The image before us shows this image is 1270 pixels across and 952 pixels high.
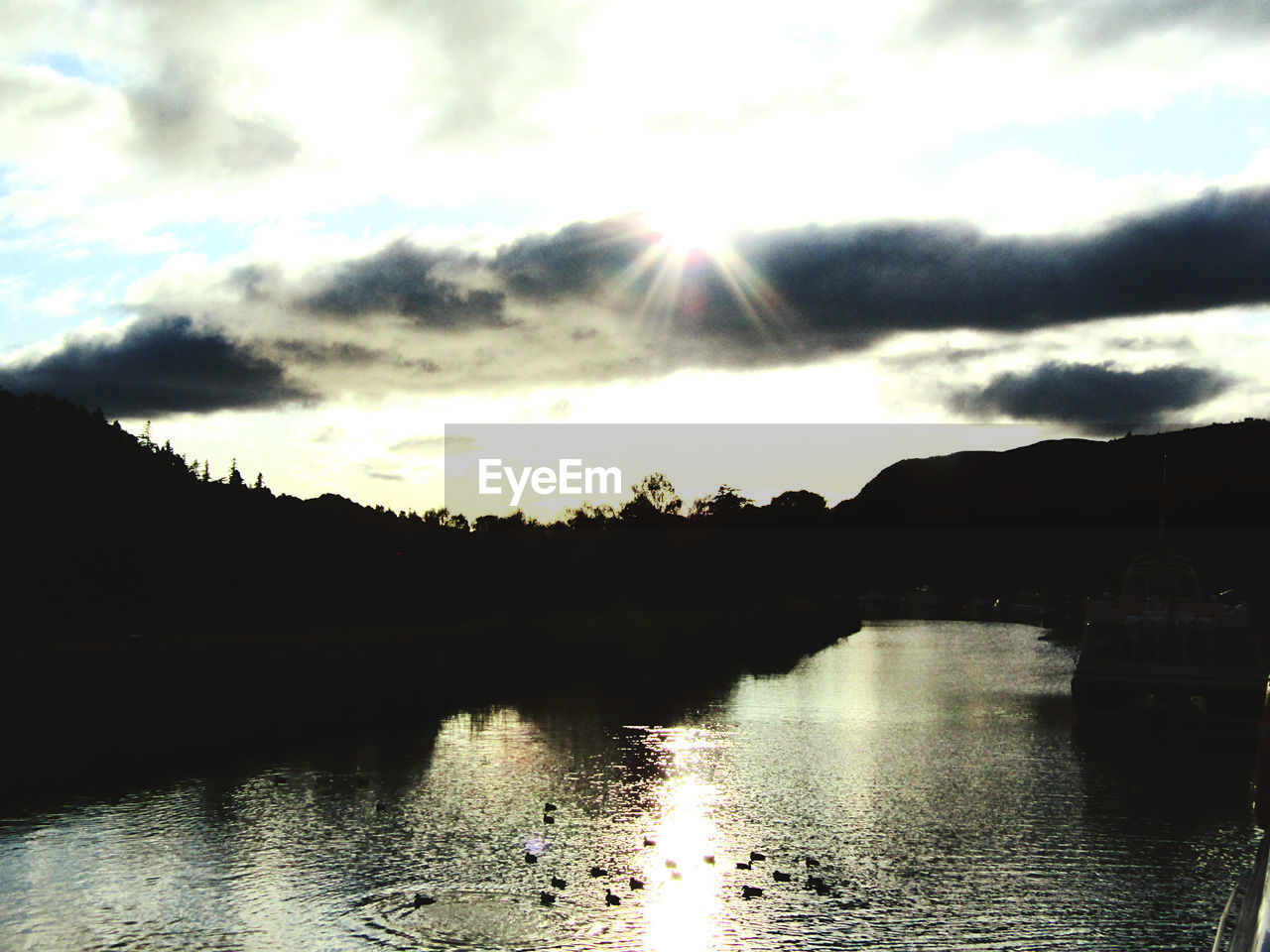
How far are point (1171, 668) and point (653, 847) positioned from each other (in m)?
28.3

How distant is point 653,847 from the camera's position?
22.8 metres

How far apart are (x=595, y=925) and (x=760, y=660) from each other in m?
58.1

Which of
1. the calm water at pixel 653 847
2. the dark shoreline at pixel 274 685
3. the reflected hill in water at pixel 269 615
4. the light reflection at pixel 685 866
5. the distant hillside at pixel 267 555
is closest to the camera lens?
the light reflection at pixel 685 866

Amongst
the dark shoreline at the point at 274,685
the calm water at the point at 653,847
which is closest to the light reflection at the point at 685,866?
the calm water at the point at 653,847

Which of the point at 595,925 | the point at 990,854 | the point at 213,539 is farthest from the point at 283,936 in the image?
the point at 213,539

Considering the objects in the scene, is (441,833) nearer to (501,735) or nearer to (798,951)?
(798,951)

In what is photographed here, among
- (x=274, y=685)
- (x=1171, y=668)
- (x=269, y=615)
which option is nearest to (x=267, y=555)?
(x=269, y=615)

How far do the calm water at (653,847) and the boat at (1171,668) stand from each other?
631 cm

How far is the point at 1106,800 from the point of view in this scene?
2866cm

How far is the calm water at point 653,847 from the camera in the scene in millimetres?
17391

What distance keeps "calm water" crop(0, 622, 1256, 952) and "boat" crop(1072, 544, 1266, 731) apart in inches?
249

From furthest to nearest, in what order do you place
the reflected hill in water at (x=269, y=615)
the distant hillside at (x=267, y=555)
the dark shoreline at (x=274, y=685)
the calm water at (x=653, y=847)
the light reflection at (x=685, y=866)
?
the distant hillside at (x=267, y=555), the reflected hill in water at (x=269, y=615), the dark shoreline at (x=274, y=685), the calm water at (x=653, y=847), the light reflection at (x=685, y=866)

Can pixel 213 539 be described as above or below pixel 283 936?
above

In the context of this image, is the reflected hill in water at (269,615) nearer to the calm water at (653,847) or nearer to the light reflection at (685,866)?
the calm water at (653,847)
